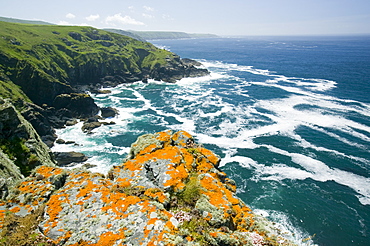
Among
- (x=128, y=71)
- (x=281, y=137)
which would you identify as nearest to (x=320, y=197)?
(x=281, y=137)

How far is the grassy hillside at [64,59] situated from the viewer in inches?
3174

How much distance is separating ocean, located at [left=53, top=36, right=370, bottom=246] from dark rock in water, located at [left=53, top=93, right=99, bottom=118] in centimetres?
810

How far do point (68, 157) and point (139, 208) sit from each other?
154 ft

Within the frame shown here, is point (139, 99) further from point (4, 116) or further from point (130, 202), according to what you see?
point (130, 202)

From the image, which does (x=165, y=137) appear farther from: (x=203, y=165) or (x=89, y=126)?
(x=89, y=126)

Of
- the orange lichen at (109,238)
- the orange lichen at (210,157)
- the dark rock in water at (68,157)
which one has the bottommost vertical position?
the dark rock in water at (68,157)

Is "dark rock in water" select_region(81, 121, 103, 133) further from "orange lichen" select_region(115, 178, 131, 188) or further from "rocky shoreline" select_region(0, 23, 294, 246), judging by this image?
"orange lichen" select_region(115, 178, 131, 188)

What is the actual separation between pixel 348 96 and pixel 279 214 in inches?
3282

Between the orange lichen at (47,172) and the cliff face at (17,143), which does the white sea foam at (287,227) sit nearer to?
the orange lichen at (47,172)

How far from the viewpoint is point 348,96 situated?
9044cm

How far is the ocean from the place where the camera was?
1415 inches

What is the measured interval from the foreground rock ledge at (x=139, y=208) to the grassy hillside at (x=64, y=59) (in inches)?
2897

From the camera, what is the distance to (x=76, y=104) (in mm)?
78500

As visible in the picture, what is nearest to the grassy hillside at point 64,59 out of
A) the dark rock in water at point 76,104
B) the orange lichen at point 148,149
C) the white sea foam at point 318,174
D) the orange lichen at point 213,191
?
the dark rock in water at point 76,104
